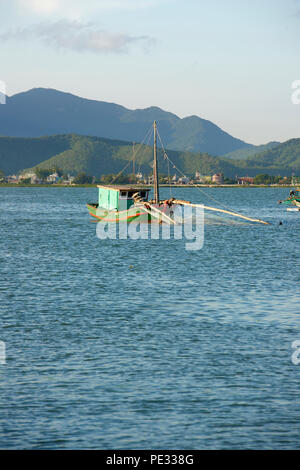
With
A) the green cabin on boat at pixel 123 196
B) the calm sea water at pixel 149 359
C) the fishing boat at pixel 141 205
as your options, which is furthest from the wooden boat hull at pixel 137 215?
the calm sea water at pixel 149 359

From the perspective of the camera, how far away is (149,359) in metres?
24.4

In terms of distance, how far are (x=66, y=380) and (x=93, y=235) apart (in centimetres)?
6967

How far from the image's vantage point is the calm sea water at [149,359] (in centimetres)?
1772

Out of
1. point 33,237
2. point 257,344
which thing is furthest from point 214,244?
point 257,344

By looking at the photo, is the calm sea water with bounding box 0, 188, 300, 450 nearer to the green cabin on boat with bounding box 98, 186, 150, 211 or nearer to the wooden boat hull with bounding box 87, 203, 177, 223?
the wooden boat hull with bounding box 87, 203, 177, 223

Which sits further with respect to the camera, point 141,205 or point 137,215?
point 137,215

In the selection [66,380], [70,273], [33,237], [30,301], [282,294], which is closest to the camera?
[66,380]

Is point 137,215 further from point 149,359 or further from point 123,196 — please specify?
point 149,359

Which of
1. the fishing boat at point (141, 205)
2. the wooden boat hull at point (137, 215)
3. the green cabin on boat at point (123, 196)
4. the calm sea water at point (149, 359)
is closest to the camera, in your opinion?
the calm sea water at point (149, 359)

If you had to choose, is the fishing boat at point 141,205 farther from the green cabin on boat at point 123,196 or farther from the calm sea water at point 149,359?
the calm sea water at point 149,359

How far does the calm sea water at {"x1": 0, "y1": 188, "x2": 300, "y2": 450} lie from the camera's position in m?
17.7

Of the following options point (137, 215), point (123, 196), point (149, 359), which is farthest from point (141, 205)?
point (149, 359)
